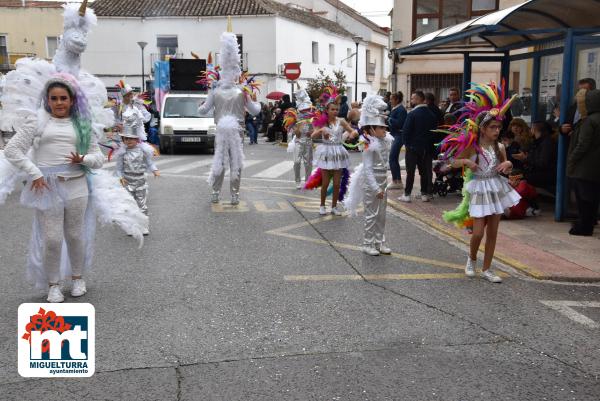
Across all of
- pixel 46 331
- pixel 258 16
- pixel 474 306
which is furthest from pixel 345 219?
pixel 258 16

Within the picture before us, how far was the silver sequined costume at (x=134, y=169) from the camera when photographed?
890cm

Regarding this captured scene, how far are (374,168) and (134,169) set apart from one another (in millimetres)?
3425

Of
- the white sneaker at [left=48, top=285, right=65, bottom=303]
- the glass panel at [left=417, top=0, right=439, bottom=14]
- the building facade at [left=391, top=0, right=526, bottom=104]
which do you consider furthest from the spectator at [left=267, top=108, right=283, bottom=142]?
the white sneaker at [left=48, top=285, right=65, bottom=303]

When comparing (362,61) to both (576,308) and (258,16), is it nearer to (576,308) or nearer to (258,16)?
(258,16)

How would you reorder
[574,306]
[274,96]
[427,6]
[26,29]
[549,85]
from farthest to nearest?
1. [26,29]
2. [274,96]
3. [427,6]
4. [549,85]
5. [574,306]

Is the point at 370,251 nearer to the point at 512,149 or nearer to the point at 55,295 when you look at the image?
the point at 55,295

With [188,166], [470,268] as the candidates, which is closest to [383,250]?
[470,268]

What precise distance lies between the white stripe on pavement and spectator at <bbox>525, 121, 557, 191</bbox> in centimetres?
682

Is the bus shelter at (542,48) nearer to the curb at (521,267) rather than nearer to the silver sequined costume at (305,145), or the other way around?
the curb at (521,267)

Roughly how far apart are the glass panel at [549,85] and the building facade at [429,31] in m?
12.5

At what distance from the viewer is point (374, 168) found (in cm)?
747

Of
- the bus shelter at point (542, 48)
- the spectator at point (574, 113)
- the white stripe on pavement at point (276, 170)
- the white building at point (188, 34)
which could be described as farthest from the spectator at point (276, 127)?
the spectator at point (574, 113)

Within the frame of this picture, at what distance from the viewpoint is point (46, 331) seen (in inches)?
182

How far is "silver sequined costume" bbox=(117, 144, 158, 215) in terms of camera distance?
8.90 m
